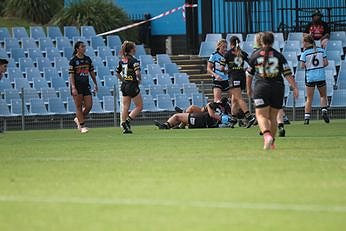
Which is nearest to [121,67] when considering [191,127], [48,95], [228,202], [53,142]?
[191,127]

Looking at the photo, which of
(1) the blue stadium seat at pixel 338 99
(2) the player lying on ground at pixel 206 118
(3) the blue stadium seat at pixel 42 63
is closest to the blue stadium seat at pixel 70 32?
(3) the blue stadium seat at pixel 42 63

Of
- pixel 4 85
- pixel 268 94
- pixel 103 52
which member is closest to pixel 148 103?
pixel 103 52

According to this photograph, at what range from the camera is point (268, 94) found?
724 inches

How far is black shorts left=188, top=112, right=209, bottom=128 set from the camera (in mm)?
28156

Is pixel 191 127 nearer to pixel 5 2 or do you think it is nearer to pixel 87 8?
pixel 87 8

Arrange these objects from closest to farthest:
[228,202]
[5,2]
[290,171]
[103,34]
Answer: [228,202] → [290,171] → [103,34] → [5,2]

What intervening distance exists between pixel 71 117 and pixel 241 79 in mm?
7767

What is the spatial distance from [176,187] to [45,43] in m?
25.2

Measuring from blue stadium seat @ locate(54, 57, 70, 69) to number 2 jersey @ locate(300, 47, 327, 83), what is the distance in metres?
9.90

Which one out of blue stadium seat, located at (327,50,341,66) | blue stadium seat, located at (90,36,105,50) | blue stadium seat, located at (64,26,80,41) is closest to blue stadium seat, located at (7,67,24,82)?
blue stadium seat, located at (64,26,80,41)

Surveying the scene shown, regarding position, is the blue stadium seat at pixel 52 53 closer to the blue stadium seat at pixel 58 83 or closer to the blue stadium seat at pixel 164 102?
the blue stadium seat at pixel 58 83

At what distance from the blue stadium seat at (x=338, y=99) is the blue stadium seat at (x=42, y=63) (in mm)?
8458

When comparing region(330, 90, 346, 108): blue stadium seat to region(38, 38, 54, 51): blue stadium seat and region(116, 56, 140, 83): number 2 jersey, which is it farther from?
region(116, 56, 140, 83): number 2 jersey

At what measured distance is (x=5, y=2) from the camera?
45.0 metres
